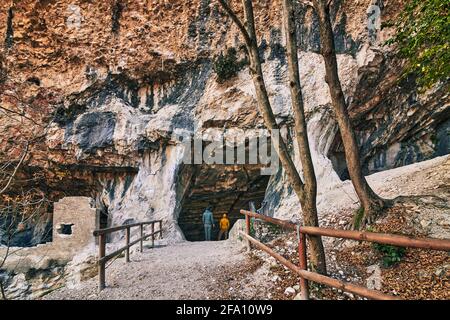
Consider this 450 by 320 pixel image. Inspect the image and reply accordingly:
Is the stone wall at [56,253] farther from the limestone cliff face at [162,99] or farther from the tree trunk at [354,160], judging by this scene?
the tree trunk at [354,160]

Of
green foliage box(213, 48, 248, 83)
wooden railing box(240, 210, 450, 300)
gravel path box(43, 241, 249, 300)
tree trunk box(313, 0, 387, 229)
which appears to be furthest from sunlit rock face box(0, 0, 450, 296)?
wooden railing box(240, 210, 450, 300)

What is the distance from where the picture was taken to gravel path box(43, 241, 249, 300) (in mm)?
3752

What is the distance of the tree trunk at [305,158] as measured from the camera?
11.5ft

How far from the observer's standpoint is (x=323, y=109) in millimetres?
10875

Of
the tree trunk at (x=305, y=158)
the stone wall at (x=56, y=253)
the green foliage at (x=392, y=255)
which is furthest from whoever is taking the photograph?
the stone wall at (x=56, y=253)

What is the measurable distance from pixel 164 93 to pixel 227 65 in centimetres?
343

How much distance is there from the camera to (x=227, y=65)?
11.7m

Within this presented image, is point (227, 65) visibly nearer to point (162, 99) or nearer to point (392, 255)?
point (162, 99)

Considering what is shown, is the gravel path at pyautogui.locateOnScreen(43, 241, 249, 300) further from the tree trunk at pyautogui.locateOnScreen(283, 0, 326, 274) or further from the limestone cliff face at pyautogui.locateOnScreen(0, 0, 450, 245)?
the limestone cliff face at pyautogui.locateOnScreen(0, 0, 450, 245)

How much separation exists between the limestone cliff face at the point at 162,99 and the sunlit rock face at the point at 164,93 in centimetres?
5

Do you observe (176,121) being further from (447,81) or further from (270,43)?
(447,81)

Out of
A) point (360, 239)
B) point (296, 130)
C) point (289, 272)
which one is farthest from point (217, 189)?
point (360, 239)

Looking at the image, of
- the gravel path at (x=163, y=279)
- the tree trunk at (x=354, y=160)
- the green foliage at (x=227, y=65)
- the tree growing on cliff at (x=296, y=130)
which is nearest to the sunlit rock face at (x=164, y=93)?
the green foliage at (x=227, y=65)
